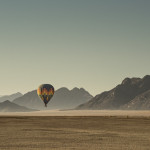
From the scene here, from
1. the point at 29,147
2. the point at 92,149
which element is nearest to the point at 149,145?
the point at 92,149

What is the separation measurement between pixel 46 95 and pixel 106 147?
409 feet

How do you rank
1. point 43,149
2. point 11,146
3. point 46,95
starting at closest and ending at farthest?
point 43,149
point 11,146
point 46,95

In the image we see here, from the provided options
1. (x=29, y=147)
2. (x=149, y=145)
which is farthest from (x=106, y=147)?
(x=29, y=147)

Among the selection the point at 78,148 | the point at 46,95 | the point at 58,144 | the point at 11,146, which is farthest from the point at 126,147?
the point at 46,95

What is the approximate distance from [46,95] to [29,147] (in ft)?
408

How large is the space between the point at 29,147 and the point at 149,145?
9117 mm

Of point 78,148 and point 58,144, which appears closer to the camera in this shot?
point 78,148

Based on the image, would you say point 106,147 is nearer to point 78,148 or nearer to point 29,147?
point 78,148

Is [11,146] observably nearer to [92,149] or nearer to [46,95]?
[92,149]

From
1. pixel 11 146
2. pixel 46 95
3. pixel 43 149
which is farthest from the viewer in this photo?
pixel 46 95

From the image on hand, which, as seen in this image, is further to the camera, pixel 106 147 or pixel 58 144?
pixel 58 144

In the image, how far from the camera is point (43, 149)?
25.9 m

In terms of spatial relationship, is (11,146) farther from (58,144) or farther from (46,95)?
(46,95)

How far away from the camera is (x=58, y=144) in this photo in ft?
95.4
